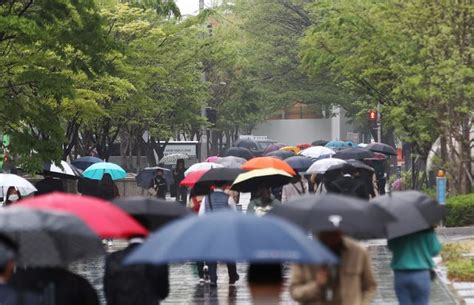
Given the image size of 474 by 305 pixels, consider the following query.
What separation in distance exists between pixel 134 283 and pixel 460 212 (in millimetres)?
18156

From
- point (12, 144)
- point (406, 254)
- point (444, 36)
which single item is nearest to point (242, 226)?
point (406, 254)

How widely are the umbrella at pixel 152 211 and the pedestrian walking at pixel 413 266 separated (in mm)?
1984

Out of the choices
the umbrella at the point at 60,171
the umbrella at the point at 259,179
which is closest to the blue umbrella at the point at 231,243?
the umbrella at the point at 259,179

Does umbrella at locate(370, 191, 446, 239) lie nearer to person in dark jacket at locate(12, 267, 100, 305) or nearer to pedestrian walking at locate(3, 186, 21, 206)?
person in dark jacket at locate(12, 267, 100, 305)

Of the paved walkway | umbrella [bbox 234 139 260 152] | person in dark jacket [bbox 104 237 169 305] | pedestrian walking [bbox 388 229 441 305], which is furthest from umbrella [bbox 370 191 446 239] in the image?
umbrella [bbox 234 139 260 152]

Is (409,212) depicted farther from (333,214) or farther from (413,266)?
(333,214)

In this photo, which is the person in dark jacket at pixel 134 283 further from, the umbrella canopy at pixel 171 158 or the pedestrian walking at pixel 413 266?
the umbrella canopy at pixel 171 158

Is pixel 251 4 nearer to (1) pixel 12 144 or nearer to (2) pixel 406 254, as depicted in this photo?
(1) pixel 12 144

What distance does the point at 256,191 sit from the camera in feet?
61.4

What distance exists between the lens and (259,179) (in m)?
18.8

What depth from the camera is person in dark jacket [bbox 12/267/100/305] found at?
8.82m

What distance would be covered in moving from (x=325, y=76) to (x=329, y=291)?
5825cm

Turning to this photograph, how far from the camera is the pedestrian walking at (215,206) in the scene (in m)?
18.3

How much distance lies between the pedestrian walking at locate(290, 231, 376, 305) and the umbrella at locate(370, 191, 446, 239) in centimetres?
121
